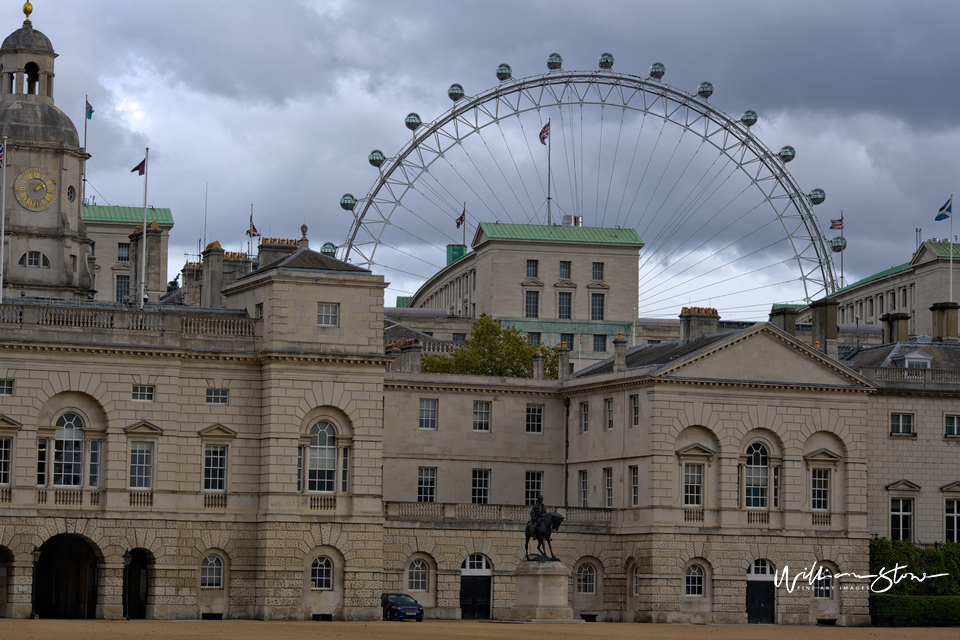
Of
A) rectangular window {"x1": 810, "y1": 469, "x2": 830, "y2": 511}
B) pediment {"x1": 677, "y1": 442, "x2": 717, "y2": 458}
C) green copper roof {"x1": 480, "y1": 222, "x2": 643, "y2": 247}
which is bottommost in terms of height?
rectangular window {"x1": 810, "y1": 469, "x2": 830, "y2": 511}

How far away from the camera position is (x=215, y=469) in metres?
70.4

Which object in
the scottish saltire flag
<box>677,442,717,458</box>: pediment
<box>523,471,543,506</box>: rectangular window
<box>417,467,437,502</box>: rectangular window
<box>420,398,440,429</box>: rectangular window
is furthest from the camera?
the scottish saltire flag

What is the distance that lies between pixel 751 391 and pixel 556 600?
15.0m

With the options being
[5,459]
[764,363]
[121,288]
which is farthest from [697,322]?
[121,288]

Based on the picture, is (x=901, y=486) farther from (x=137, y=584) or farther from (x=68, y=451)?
(x=68, y=451)

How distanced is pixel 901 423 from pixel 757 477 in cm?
886

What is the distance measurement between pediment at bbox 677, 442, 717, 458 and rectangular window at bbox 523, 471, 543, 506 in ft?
29.4

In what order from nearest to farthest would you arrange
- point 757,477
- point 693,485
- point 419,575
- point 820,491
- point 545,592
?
point 545,592
point 419,575
point 693,485
point 757,477
point 820,491

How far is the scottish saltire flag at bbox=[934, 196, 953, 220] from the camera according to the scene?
96438mm

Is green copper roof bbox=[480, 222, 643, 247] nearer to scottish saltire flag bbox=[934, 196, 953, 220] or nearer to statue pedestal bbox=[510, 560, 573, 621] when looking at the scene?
scottish saltire flag bbox=[934, 196, 953, 220]

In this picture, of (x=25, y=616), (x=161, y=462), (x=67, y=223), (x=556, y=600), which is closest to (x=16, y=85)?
(x=67, y=223)

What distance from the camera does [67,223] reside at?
3118 inches

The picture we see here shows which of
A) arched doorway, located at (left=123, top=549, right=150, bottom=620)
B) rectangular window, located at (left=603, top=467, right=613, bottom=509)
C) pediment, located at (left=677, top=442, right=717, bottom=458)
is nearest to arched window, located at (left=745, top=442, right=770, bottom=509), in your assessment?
pediment, located at (left=677, top=442, right=717, bottom=458)

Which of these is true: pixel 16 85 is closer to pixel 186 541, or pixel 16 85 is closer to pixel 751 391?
pixel 186 541
